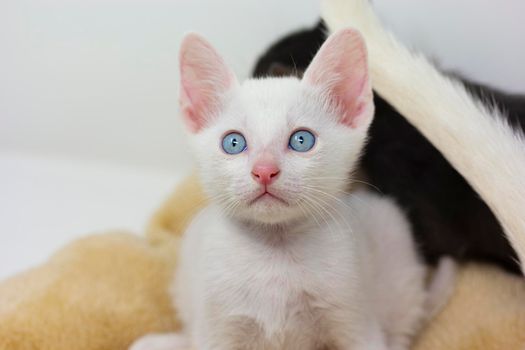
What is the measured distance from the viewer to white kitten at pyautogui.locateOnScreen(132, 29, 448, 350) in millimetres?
984

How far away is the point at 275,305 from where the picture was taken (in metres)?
1.08

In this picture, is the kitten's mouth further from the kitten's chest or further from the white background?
the white background

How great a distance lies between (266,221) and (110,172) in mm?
1244

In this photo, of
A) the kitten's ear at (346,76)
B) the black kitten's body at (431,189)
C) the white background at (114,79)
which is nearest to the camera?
the kitten's ear at (346,76)

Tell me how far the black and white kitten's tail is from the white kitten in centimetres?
24

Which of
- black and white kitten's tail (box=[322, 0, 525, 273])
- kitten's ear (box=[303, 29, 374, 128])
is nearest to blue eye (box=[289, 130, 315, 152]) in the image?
kitten's ear (box=[303, 29, 374, 128])

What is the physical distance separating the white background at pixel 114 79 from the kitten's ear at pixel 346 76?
0.72 meters

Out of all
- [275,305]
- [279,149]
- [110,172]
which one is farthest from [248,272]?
[110,172]

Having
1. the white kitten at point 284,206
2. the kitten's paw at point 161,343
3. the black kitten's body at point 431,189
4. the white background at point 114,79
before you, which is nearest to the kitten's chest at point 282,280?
the white kitten at point 284,206

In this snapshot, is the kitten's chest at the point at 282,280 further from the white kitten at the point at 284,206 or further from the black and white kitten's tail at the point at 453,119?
the black and white kitten's tail at the point at 453,119

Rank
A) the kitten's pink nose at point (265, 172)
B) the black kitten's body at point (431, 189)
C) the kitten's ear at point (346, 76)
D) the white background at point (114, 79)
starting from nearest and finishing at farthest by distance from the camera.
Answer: the kitten's pink nose at point (265, 172)
the kitten's ear at point (346, 76)
the black kitten's body at point (431, 189)
the white background at point (114, 79)

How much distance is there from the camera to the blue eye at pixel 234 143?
3.28 feet

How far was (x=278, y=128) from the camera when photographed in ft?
3.21

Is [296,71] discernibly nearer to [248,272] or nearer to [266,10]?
[266,10]
